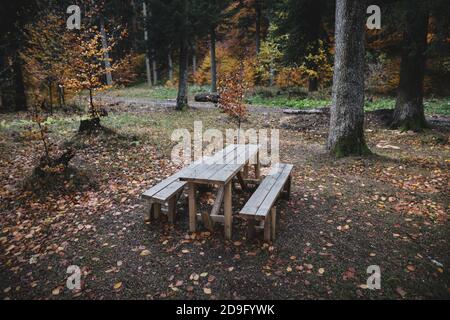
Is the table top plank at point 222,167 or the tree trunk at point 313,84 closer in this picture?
the table top plank at point 222,167

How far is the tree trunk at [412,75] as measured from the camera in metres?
9.88

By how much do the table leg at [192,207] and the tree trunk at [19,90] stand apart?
50.6 feet

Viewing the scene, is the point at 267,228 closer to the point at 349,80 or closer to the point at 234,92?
the point at 349,80

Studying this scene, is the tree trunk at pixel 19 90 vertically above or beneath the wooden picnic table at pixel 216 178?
above

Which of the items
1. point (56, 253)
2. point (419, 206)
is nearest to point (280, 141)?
point (419, 206)

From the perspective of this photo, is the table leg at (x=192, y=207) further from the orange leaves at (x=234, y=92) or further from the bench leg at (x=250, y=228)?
the orange leaves at (x=234, y=92)

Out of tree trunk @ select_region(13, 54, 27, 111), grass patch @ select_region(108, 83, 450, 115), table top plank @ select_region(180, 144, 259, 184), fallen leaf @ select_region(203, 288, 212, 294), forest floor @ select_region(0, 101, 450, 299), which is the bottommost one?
fallen leaf @ select_region(203, 288, 212, 294)

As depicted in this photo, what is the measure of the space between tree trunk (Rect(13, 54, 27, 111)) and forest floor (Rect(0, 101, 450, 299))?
367 inches

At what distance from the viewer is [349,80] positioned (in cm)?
721

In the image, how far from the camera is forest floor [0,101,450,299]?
11.6 feet

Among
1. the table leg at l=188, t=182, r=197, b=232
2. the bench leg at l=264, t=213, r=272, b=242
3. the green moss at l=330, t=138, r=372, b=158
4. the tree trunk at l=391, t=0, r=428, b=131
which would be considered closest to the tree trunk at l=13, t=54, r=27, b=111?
the table leg at l=188, t=182, r=197, b=232

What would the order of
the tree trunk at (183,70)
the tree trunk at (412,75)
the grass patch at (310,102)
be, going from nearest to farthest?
the tree trunk at (412,75) → the grass patch at (310,102) → the tree trunk at (183,70)

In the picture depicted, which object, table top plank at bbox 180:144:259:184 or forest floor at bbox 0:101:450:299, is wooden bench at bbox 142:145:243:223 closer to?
table top plank at bbox 180:144:259:184

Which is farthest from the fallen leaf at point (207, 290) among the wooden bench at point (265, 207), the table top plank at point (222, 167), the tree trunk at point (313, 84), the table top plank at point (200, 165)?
the tree trunk at point (313, 84)
